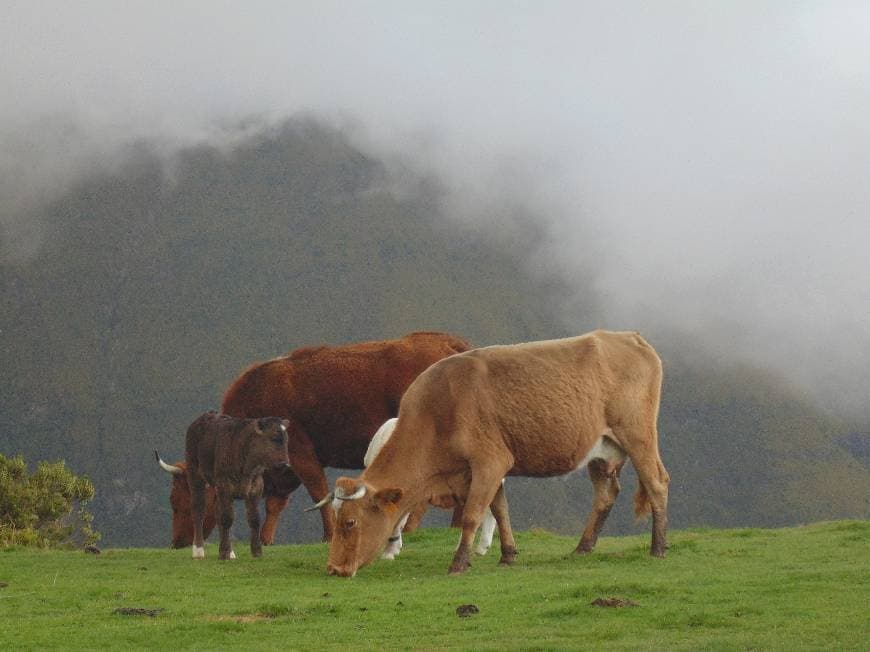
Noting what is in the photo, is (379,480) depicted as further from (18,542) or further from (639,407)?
(18,542)

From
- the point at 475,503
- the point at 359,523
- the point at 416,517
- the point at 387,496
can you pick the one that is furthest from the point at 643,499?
the point at 359,523

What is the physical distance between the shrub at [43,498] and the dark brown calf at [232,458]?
16662mm

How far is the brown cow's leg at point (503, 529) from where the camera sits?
780 inches

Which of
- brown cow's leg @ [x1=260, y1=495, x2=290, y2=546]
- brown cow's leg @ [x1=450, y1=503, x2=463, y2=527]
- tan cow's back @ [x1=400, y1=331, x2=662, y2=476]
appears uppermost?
tan cow's back @ [x1=400, y1=331, x2=662, y2=476]

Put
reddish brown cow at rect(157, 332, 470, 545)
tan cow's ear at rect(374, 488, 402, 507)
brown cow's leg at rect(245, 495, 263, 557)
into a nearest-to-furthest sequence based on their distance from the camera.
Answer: tan cow's ear at rect(374, 488, 402, 507) < brown cow's leg at rect(245, 495, 263, 557) < reddish brown cow at rect(157, 332, 470, 545)

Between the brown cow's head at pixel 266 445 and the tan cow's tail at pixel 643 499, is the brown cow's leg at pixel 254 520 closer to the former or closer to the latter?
the brown cow's head at pixel 266 445

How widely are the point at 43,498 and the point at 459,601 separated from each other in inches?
1173

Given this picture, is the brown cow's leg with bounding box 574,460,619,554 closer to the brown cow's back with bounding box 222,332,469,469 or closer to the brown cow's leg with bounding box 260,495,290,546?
the brown cow's back with bounding box 222,332,469,469

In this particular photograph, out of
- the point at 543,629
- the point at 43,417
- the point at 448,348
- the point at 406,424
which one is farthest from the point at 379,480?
the point at 43,417

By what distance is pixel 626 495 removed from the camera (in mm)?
164625

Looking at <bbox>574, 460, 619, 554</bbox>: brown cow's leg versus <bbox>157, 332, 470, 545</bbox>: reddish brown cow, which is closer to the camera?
<bbox>574, 460, 619, 554</bbox>: brown cow's leg

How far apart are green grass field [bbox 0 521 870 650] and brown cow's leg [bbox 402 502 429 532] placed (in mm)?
792

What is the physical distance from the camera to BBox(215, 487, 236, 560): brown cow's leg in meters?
21.4

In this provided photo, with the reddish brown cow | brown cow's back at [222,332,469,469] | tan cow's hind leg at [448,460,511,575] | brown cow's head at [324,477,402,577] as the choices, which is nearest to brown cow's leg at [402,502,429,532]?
tan cow's hind leg at [448,460,511,575]
